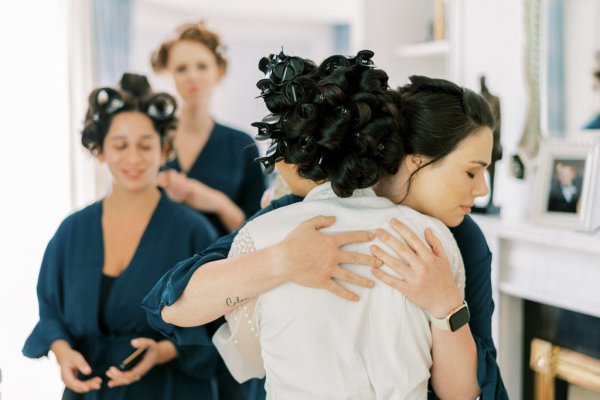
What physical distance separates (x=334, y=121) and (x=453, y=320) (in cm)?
35

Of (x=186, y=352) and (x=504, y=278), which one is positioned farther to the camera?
(x=504, y=278)

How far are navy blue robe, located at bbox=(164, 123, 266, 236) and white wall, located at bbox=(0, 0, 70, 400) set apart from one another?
2.01 ft

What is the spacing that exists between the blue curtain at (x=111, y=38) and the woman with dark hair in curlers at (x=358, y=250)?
6.92ft

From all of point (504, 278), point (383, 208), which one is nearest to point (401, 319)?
point (383, 208)

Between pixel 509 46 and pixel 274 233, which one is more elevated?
pixel 509 46

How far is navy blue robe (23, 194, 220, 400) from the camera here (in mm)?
1492

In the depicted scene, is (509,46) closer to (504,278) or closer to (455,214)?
(504,278)

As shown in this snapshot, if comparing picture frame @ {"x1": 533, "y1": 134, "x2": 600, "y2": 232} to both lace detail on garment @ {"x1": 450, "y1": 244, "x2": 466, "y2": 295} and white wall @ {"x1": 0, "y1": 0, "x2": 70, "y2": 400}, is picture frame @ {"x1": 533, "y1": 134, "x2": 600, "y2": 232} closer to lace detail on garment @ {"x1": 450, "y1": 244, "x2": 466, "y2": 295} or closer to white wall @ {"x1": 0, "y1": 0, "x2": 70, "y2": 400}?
lace detail on garment @ {"x1": 450, "y1": 244, "x2": 466, "y2": 295}

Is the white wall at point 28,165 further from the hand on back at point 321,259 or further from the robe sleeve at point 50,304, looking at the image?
the hand on back at point 321,259

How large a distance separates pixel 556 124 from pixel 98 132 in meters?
1.57

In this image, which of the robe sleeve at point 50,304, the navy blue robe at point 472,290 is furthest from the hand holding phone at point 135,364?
the navy blue robe at point 472,290

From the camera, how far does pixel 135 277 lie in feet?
4.93

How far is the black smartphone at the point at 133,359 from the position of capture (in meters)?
1.42

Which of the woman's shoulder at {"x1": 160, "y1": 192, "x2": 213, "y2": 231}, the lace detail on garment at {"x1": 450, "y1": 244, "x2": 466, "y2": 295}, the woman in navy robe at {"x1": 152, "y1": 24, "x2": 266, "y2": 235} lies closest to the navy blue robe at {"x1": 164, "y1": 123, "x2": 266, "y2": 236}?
the woman in navy robe at {"x1": 152, "y1": 24, "x2": 266, "y2": 235}
